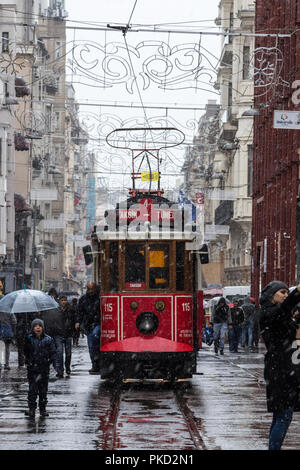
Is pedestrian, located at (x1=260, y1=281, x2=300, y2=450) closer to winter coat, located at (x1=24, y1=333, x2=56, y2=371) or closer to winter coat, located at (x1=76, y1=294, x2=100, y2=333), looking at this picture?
winter coat, located at (x1=24, y1=333, x2=56, y2=371)

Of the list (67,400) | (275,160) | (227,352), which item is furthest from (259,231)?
(67,400)

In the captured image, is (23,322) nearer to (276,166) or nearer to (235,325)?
(235,325)

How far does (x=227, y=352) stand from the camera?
34.7 m

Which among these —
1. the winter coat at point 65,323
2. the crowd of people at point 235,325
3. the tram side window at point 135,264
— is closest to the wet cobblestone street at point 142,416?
the winter coat at point 65,323

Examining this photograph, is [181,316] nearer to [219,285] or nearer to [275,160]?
[275,160]

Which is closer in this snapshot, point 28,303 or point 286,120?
point 28,303

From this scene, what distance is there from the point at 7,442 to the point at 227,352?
23246 mm

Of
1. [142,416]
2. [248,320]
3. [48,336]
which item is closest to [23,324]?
[48,336]

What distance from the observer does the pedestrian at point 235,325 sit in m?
33.8

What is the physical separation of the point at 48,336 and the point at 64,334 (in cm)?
679

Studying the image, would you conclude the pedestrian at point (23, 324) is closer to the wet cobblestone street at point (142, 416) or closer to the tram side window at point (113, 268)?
the wet cobblestone street at point (142, 416)

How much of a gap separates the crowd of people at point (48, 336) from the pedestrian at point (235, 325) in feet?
29.9

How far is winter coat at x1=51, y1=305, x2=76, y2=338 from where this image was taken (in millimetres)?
21250

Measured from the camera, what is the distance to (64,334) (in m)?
22.7
